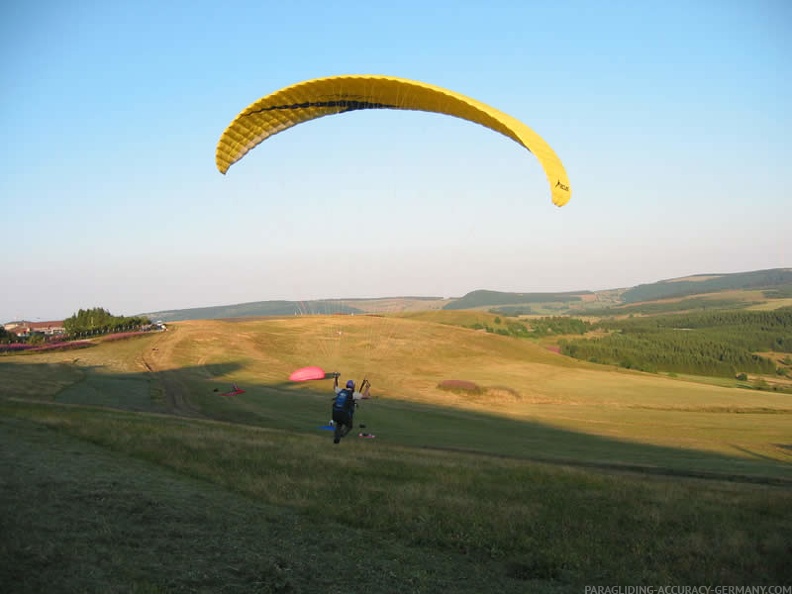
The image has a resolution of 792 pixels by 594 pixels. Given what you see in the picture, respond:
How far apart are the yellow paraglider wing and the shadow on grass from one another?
11.0m

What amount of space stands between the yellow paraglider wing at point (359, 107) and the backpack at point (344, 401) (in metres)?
7.69

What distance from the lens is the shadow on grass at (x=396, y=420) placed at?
2130 cm

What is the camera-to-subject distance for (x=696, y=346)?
318 ft

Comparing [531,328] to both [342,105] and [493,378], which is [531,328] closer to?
[493,378]

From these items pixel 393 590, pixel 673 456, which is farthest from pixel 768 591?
pixel 673 456

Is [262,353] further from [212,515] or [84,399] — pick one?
[212,515]

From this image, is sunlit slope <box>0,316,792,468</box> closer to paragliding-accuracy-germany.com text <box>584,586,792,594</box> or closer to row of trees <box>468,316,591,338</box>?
paragliding-accuracy-germany.com text <box>584,586,792,594</box>

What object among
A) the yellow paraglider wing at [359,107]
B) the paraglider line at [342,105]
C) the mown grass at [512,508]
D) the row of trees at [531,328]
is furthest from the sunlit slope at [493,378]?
the row of trees at [531,328]

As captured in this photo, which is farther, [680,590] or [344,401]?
[344,401]

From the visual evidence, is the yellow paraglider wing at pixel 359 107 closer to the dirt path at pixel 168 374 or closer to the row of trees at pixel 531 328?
the dirt path at pixel 168 374

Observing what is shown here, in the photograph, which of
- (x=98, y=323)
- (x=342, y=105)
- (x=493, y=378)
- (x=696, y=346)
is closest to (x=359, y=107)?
(x=342, y=105)

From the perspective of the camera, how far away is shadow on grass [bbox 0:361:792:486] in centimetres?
2130

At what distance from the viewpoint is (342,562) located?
753 centimetres

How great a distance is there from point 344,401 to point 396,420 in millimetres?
13880
